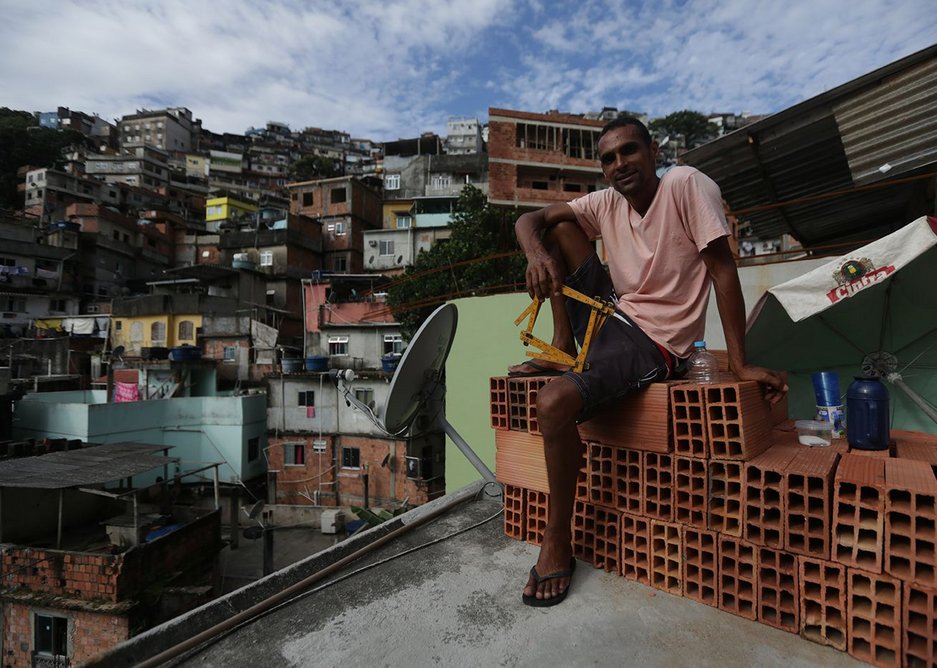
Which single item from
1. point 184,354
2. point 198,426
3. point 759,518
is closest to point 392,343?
point 198,426

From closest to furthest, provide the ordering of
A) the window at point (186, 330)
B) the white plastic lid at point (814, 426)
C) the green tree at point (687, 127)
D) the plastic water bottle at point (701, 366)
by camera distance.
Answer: the plastic water bottle at point (701, 366) → the white plastic lid at point (814, 426) → the window at point (186, 330) → the green tree at point (687, 127)

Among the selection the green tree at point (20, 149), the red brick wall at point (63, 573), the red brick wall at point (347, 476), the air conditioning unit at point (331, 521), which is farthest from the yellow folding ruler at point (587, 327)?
the green tree at point (20, 149)

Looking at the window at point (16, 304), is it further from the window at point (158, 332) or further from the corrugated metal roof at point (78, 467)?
the corrugated metal roof at point (78, 467)

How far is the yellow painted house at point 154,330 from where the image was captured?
1086 inches

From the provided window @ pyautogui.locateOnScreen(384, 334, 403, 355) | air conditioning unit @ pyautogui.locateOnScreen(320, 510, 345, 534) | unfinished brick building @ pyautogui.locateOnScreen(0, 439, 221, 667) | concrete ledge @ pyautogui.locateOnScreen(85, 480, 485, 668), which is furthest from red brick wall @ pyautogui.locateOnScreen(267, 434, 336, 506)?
concrete ledge @ pyautogui.locateOnScreen(85, 480, 485, 668)

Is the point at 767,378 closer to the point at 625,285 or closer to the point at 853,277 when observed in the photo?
the point at 625,285

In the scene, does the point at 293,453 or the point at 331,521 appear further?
the point at 293,453

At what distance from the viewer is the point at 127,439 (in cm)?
1944

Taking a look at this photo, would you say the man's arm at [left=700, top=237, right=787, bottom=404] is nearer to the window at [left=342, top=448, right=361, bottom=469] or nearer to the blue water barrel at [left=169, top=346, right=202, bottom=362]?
the window at [left=342, top=448, right=361, bottom=469]

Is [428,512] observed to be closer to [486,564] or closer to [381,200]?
[486,564]

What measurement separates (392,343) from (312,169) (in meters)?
41.6

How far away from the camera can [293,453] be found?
2105 centimetres

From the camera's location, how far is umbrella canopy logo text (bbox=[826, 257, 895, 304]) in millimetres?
3691

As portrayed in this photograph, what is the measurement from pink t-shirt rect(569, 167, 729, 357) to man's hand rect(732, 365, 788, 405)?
346 millimetres
